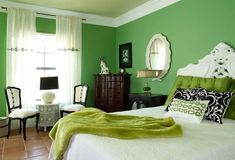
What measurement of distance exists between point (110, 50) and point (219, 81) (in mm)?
3249

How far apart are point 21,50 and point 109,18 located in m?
2.32

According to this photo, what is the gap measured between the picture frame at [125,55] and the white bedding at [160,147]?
320cm

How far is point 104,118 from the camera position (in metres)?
2.10

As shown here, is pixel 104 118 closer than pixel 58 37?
Yes

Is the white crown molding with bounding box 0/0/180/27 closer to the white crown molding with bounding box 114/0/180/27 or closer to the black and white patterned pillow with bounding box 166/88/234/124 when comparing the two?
the white crown molding with bounding box 114/0/180/27

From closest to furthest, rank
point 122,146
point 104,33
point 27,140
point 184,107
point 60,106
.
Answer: point 122,146 → point 184,107 → point 27,140 → point 60,106 → point 104,33

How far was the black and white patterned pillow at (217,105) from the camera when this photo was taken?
2.25 meters

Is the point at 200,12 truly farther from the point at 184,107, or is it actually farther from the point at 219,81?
the point at 184,107

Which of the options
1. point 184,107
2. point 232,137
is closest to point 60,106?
point 184,107

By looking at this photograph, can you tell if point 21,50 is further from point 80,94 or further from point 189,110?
point 189,110

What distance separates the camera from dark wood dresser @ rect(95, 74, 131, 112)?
447 cm

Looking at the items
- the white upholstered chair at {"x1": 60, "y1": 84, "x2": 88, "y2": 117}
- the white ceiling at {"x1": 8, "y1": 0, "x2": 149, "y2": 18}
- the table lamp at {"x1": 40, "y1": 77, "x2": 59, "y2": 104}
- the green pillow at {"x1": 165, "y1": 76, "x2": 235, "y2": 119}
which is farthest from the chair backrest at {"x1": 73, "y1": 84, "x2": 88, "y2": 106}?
the green pillow at {"x1": 165, "y1": 76, "x2": 235, "y2": 119}

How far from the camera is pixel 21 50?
4191 millimetres

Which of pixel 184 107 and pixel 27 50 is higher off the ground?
pixel 27 50
